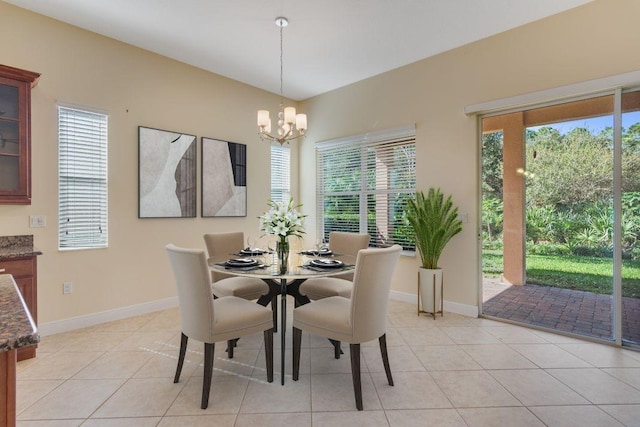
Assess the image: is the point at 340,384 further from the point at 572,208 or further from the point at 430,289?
the point at 572,208

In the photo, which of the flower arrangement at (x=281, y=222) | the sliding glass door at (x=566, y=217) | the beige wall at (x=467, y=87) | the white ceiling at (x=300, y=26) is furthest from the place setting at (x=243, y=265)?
the sliding glass door at (x=566, y=217)

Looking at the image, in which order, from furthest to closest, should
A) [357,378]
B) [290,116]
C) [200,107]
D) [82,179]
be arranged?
[200,107], [82,179], [290,116], [357,378]

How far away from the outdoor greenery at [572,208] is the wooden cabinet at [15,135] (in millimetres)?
4761

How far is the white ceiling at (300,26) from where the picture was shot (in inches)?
119

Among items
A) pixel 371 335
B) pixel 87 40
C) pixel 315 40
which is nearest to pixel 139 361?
pixel 371 335

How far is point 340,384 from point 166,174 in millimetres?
3250

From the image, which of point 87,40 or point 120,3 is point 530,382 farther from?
point 87,40

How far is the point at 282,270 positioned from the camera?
7.80ft

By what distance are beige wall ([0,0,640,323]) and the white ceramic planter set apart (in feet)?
0.81

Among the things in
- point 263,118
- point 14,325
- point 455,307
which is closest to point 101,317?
point 263,118

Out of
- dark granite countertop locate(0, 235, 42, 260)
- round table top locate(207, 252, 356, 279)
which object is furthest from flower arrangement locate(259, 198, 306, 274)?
dark granite countertop locate(0, 235, 42, 260)

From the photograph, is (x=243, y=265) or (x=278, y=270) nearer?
(x=278, y=270)

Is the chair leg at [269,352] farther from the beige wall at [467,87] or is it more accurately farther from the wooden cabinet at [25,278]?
the beige wall at [467,87]

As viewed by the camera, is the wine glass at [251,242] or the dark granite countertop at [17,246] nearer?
the dark granite countertop at [17,246]
